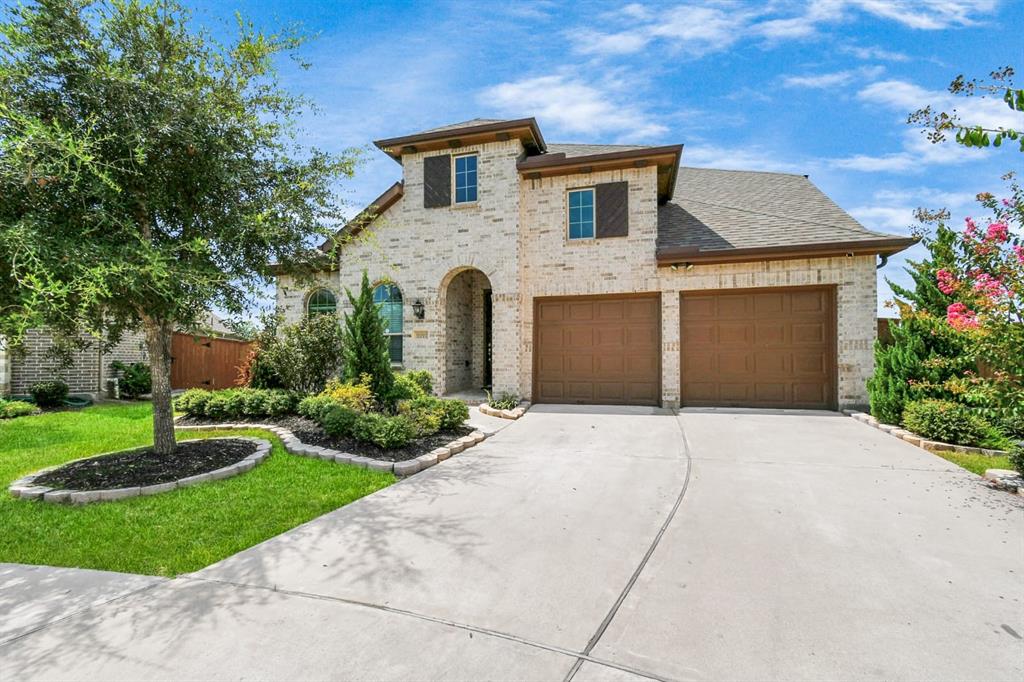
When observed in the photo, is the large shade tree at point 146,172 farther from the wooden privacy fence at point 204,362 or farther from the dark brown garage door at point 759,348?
the wooden privacy fence at point 204,362

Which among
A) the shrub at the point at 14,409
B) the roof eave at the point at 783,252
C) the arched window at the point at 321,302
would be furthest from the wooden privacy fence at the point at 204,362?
the roof eave at the point at 783,252

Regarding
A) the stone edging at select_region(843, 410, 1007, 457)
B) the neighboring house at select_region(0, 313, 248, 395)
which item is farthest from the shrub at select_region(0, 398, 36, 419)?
the stone edging at select_region(843, 410, 1007, 457)

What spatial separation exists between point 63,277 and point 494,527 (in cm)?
422

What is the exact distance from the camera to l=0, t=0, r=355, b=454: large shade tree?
4125 millimetres

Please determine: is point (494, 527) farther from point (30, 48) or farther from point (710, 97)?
point (710, 97)

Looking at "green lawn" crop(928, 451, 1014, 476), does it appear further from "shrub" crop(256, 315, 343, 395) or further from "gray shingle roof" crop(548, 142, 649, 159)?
"shrub" crop(256, 315, 343, 395)

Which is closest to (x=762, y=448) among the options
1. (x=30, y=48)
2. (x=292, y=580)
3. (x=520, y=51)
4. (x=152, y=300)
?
(x=292, y=580)

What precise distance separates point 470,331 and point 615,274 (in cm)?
446

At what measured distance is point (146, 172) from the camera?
4.96 metres

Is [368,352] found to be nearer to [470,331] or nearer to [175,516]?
[175,516]

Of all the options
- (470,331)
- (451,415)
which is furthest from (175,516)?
(470,331)

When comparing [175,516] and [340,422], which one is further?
[340,422]

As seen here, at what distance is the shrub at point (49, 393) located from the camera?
11.3m

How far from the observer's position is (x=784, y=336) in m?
10.1
